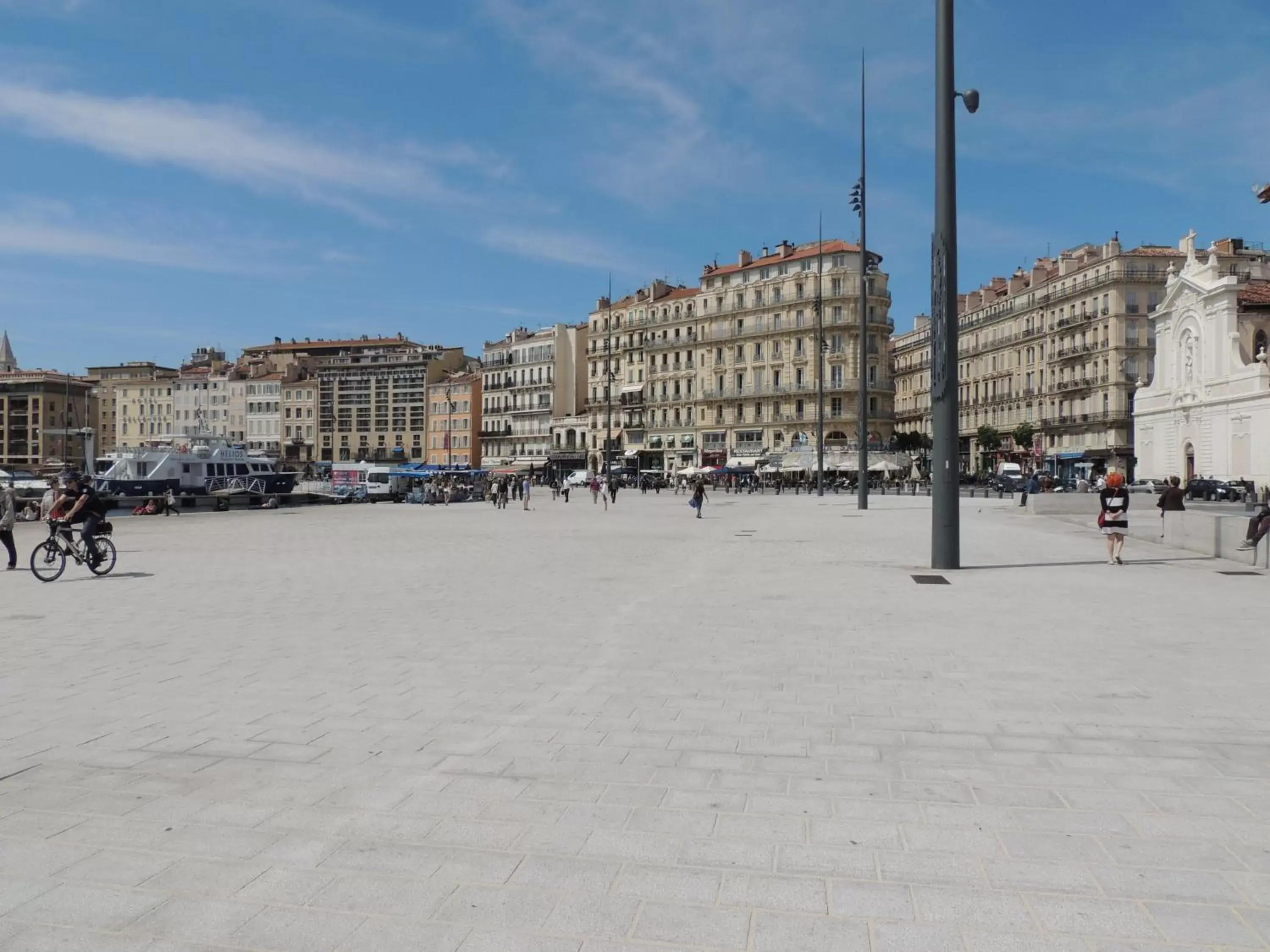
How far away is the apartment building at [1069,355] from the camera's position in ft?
231

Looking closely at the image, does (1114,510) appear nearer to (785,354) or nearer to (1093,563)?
(1093,563)

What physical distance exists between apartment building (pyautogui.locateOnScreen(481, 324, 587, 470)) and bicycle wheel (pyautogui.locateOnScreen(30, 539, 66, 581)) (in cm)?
8882

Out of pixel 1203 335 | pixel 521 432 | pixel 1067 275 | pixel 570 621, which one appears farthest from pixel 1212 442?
pixel 521 432

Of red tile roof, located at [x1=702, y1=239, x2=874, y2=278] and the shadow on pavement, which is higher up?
red tile roof, located at [x1=702, y1=239, x2=874, y2=278]

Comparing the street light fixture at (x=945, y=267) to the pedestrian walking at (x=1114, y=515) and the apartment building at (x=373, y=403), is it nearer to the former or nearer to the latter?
the pedestrian walking at (x=1114, y=515)

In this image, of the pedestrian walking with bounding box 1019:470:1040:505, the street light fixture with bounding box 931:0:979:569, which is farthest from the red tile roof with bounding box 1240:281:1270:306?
the street light fixture with bounding box 931:0:979:569

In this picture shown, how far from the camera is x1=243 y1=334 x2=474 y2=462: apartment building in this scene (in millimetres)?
114938

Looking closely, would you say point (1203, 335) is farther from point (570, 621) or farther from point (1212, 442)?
point (570, 621)

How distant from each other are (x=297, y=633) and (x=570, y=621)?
2332 mm

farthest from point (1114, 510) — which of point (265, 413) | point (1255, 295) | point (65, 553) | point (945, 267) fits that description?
point (265, 413)

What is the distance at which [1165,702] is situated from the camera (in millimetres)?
5426

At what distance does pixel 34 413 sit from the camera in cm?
12925

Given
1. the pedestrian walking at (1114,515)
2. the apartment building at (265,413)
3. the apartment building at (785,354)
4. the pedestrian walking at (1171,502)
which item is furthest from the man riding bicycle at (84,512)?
the apartment building at (265,413)

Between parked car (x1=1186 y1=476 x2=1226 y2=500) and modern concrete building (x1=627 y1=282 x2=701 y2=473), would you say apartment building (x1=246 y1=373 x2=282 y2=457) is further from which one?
parked car (x1=1186 y1=476 x2=1226 y2=500)
